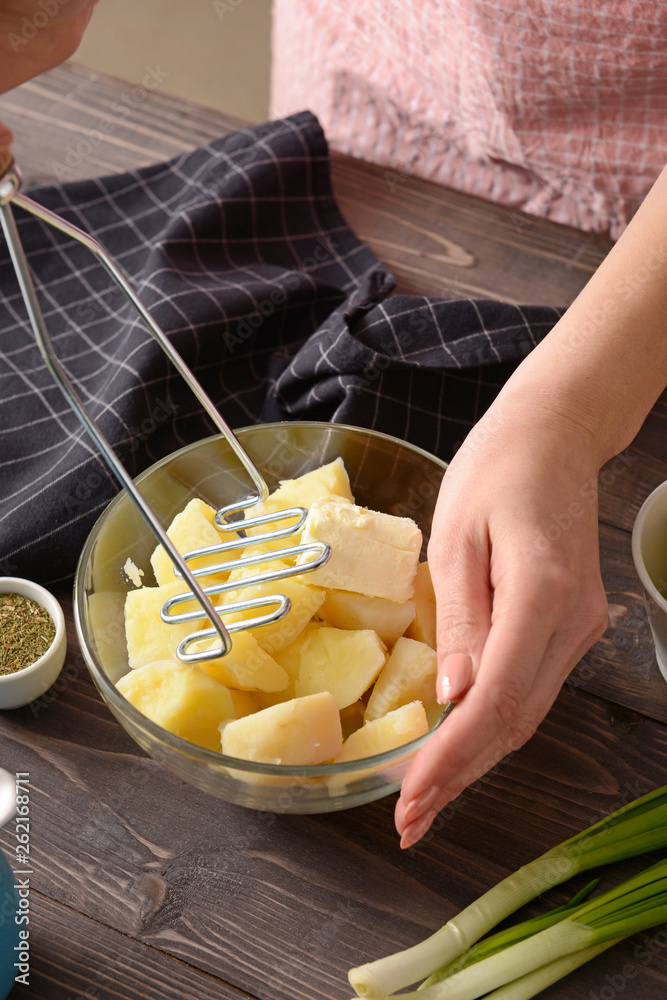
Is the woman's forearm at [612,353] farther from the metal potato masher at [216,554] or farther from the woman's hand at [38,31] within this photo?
the woman's hand at [38,31]

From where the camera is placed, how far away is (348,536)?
2.74 feet

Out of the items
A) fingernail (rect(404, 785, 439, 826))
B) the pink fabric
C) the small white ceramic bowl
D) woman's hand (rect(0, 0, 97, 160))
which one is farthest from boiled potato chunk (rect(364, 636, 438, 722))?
the pink fabric

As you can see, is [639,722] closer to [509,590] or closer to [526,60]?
[509,590]

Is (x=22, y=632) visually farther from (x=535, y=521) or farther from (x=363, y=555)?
(x=535, y=521)

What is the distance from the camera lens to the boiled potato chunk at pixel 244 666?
794 mm

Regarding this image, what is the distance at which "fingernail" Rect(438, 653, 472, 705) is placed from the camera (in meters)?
0.73

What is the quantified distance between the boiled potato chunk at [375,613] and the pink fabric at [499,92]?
87 cm

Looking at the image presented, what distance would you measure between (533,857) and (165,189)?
3.91 ft

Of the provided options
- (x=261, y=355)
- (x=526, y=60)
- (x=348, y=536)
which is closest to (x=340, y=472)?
(x=348, y=536)

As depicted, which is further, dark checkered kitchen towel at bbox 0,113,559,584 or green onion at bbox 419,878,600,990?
dark checkered kitchen towel at bbox 0,113,559,584

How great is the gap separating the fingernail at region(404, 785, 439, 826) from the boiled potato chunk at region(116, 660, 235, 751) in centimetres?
19

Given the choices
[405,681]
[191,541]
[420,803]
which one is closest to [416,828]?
[420,803]

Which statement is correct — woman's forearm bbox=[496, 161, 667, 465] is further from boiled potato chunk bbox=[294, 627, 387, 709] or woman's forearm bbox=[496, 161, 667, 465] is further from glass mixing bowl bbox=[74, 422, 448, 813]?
boiled potato chunk bbox=[294, 627, 387, 709]

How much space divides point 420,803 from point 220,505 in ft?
1.56
